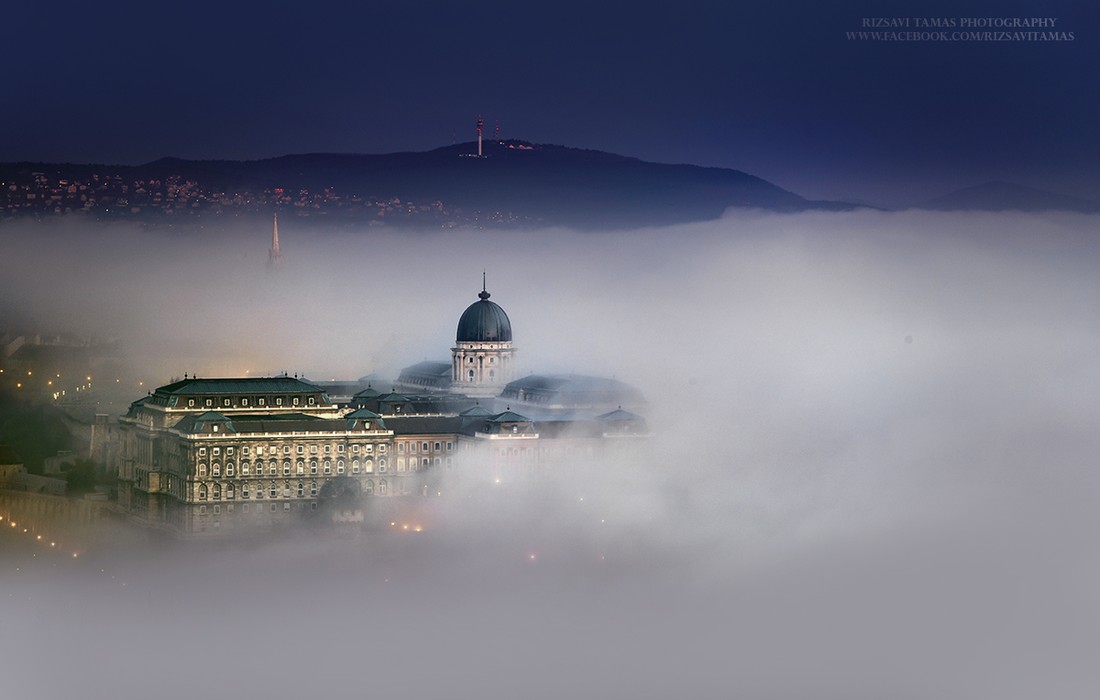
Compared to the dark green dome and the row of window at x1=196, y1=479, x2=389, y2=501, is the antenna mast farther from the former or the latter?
the dark green dome

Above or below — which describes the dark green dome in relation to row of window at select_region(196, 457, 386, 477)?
above

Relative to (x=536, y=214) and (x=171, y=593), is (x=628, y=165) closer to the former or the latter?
(x=536, y=214)

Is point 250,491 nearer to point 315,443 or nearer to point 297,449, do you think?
point 297,449

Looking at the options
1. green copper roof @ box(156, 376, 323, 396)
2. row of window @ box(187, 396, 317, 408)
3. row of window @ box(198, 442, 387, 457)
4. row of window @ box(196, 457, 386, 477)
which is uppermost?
green copper roof @ box(156, 376, 323, 396)

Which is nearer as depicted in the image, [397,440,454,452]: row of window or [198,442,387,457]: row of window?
[198,442,387,457]: row of window

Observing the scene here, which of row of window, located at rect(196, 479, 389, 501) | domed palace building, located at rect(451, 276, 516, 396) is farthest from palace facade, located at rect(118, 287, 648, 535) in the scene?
domed palace building, located at rect(451, 276, 516, 396)
